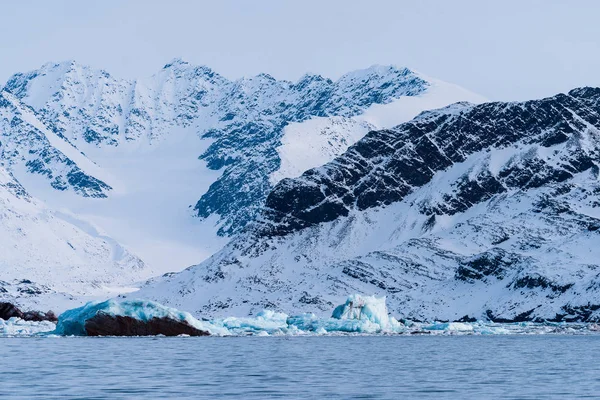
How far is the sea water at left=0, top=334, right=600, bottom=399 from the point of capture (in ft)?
243

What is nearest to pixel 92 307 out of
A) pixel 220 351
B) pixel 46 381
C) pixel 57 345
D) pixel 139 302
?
pixel 139 302

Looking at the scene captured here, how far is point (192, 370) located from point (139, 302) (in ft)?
240

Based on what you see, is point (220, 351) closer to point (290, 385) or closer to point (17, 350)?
point (17, 350)

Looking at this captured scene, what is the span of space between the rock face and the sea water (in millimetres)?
28907

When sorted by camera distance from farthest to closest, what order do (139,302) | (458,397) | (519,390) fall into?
(139,302)
(519,390)
(458,397)

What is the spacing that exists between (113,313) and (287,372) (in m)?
78.9

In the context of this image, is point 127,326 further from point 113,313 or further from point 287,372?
point 287,372

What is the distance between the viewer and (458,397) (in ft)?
236

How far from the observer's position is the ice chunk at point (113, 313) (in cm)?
16638

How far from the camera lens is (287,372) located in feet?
304

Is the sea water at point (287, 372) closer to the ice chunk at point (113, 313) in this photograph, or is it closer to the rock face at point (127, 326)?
the ice chunk at point (113, 313)

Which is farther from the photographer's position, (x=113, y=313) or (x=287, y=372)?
(x=113, y=313)

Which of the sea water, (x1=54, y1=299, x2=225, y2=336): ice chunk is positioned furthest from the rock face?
the sea water

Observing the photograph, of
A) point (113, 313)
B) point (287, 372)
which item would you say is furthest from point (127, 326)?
point (287, 372)
